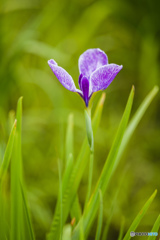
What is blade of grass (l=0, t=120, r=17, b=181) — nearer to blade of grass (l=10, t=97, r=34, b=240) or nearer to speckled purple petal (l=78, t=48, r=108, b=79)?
blade of grass (l=10, t=97, r=34, b=240)

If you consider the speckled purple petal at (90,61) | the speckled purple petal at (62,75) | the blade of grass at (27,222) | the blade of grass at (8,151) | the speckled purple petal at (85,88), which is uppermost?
the speckled purple petal at (90,61)

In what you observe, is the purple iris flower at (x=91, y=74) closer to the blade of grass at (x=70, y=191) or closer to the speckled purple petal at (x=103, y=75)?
the speckled purple petal at (x=103, y=75)

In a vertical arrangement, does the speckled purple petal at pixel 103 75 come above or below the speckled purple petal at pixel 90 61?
below

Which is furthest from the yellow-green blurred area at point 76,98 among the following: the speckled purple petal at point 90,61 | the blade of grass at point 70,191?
the speckled purple petal at point 90,61

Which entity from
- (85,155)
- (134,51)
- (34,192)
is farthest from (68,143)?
(134,51)

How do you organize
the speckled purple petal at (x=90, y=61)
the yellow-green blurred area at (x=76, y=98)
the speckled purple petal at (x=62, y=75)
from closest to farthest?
the speckled purple petal at (x=62, y=75) < the speckled purple petal at (x=90, y=61) < the yellow-green blurred area at (x=76, y=98)

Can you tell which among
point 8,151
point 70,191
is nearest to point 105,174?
point 70,191

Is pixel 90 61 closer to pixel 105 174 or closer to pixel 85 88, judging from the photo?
pixel 85 88

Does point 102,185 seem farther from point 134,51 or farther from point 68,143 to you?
point 134,51
